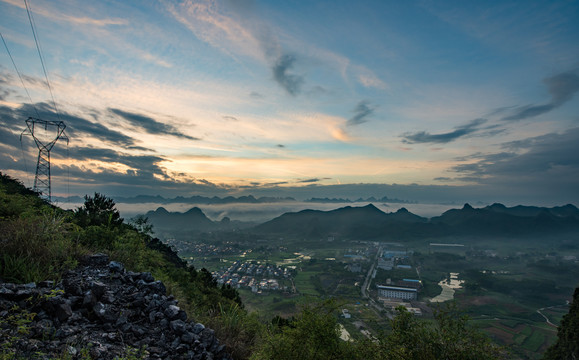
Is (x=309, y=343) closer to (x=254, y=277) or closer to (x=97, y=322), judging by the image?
(x=97, y=322)

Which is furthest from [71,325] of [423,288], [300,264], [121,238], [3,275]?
[300,264]

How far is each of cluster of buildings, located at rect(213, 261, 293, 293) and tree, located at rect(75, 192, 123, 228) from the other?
125 ft

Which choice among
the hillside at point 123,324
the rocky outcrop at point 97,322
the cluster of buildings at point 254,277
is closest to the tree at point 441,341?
the hillside at point 123,324

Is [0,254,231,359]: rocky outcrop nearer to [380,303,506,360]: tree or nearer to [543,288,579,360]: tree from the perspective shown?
[380,303,506,360]: tree

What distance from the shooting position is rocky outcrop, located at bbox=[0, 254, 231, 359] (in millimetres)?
4488

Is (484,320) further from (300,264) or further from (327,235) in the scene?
(327,235)

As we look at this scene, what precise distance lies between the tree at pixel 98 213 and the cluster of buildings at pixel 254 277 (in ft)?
125

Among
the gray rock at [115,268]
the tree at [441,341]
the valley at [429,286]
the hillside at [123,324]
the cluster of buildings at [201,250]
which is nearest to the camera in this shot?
the hillside at [123,324]

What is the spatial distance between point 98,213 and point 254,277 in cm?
5478

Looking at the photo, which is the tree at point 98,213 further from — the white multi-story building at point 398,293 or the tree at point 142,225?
the white multi-story building at point 398,293

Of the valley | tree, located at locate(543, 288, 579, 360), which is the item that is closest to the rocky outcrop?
the valley

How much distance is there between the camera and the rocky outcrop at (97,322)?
4.49m

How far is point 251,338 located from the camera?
26.7 feet

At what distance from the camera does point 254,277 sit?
214 feet
